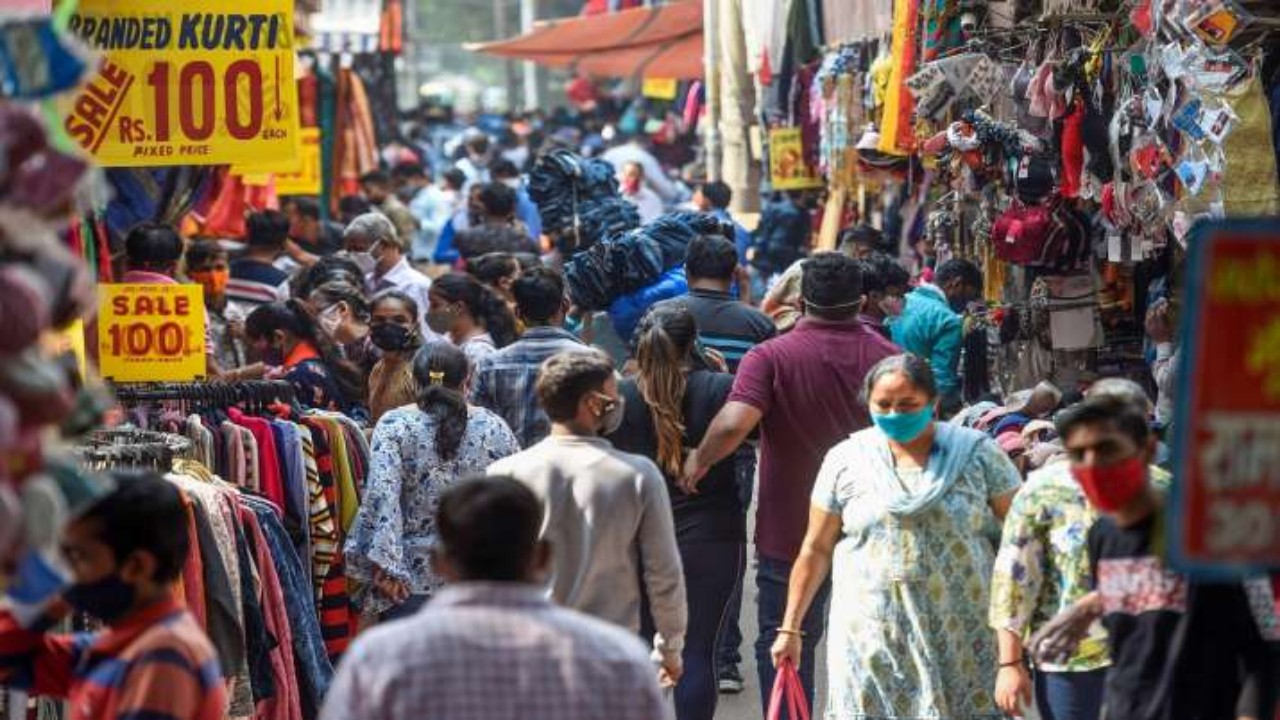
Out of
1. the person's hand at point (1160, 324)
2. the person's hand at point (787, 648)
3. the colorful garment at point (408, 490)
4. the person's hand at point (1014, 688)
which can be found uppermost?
the person's hand at point (1160, 324)

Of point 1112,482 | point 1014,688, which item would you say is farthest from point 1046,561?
point 1112,482

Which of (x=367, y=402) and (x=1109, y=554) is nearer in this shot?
(x=1109, y=554)

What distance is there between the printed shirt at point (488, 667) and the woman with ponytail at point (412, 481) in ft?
13.4

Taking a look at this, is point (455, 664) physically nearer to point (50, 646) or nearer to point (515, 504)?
point (515, 504)

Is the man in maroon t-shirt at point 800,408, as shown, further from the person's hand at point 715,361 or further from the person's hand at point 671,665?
the person's hand at point 671,665

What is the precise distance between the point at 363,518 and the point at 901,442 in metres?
2.21

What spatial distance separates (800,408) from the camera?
9.21 meters

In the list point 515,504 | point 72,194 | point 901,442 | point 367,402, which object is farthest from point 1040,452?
point 72,194

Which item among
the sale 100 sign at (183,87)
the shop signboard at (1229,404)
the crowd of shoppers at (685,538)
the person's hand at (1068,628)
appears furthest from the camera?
the sale 100 sign at (183,87)

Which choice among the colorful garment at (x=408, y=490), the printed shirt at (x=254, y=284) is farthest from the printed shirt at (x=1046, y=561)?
the printed shirt at (x=254, y=284)

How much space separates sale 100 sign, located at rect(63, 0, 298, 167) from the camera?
33.5 ft

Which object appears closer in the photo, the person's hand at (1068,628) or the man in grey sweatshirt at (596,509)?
the person's hand at (1068,628)

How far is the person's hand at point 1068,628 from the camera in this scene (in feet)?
22.0

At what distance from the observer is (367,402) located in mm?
10969
